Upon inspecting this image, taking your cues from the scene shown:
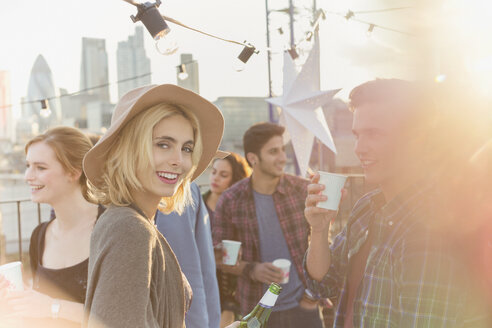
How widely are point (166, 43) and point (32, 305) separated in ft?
4.54

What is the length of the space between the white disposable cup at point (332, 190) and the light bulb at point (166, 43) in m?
0.89

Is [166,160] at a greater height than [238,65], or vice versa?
[238,65]

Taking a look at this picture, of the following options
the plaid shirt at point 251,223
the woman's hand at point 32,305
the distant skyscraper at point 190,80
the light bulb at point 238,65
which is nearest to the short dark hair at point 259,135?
the plaid shirt at point 251,223

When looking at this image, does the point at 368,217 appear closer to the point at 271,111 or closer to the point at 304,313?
the point at 304,313

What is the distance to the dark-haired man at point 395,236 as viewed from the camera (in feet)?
4.44

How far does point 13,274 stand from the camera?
67.7 inches

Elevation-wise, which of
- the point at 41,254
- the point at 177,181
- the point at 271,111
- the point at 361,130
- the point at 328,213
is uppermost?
the point at 271,111

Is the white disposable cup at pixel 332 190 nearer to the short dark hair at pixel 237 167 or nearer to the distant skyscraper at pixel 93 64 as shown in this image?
the short dark hair at pixel 237 167

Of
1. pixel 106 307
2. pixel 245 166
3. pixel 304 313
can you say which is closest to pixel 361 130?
pixel 106 307

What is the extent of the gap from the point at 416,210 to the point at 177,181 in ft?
2.94

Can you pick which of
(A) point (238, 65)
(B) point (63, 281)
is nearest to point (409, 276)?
(A) point (238, 65)

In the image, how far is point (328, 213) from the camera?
1.75 m

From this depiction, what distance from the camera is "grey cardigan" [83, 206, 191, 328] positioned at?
108 centimetres

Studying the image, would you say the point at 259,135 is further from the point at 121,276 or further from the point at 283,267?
the point at 121,276
